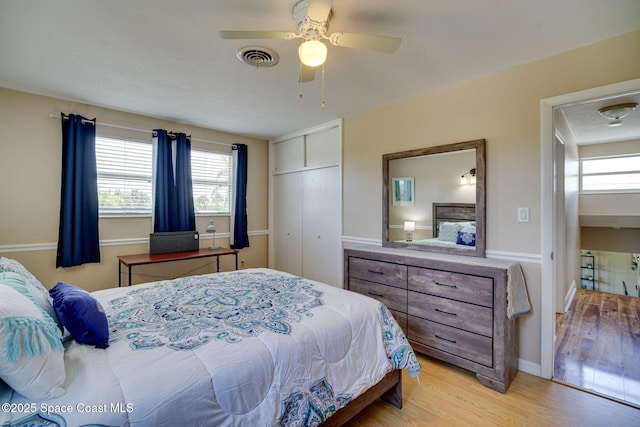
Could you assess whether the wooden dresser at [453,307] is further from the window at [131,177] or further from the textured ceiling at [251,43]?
the window at [131,177]

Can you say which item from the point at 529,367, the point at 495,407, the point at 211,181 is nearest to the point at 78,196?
the point at 211,181

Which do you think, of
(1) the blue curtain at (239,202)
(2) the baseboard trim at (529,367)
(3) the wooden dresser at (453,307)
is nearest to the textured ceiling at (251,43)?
(1) the blue curtain at (239,202)

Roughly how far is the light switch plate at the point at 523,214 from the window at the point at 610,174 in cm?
379

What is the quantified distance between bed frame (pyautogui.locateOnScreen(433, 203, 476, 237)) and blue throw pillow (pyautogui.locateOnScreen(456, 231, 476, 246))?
0.12 metres

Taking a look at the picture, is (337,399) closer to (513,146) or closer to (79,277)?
(513,146)

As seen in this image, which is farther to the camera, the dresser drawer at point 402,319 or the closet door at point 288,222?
the closet door at point 288,222

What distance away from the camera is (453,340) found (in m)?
2.33

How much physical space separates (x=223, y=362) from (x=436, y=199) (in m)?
2.37

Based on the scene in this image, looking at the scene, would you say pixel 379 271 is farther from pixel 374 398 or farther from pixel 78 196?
pixel 78 196

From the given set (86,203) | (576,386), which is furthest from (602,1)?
(86,203)

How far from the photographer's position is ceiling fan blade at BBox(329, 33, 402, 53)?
5.19 ft

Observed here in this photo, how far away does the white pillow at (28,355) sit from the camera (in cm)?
91

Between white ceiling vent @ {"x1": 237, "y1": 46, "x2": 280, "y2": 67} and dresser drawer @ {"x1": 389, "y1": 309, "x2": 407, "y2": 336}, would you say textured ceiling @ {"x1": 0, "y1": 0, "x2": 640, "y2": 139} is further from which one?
dresser drawer @ {"x1": 389, "y1": 309, "x2": 407, "y2": 336}

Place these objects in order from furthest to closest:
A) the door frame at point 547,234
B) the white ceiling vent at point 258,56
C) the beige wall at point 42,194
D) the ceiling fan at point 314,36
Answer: the beige wall at point 42,194 → the door frame at point 547,234 → the white ceiling vent at point 258,56 → the ceiling fan at point 314,36
